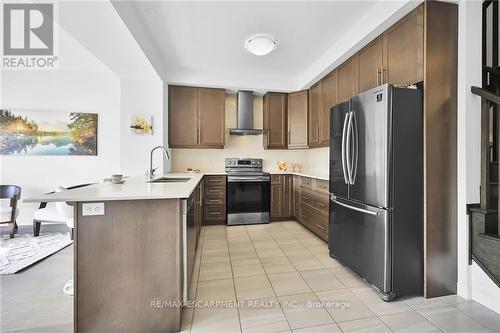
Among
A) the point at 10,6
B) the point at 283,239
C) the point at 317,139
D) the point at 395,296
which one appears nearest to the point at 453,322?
the point at 395,296

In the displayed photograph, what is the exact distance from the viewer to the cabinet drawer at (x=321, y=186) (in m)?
3.19

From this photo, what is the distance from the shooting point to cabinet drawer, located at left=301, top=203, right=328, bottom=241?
3275 mm

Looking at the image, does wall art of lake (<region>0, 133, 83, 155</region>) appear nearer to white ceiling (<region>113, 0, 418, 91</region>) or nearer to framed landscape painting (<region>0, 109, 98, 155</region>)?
framed landscape painting (<region>0, 109, 98, 155</region>)

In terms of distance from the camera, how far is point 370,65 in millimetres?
2588

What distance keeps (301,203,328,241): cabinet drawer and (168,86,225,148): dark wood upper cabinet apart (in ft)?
6.39

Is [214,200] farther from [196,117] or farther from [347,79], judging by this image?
[347,79]

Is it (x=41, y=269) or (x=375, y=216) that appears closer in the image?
(x=375, y=216)

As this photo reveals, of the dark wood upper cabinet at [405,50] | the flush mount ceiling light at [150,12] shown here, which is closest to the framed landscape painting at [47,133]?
the flush mount ceiling light at [150,12]

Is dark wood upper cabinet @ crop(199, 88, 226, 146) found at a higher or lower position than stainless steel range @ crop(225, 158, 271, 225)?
higher

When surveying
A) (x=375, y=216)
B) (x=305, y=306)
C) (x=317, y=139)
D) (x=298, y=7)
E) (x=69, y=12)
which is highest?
(x=298, y=7)

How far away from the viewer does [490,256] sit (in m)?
1.77

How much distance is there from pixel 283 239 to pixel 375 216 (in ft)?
5.54

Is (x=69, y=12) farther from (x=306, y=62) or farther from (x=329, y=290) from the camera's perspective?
(x=329, y=290)

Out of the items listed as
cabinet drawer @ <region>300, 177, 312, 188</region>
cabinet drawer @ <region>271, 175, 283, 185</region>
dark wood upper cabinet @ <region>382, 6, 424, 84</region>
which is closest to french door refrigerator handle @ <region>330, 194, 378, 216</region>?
cabinet drawer @ <region>300, 177, 312, 188</region>
